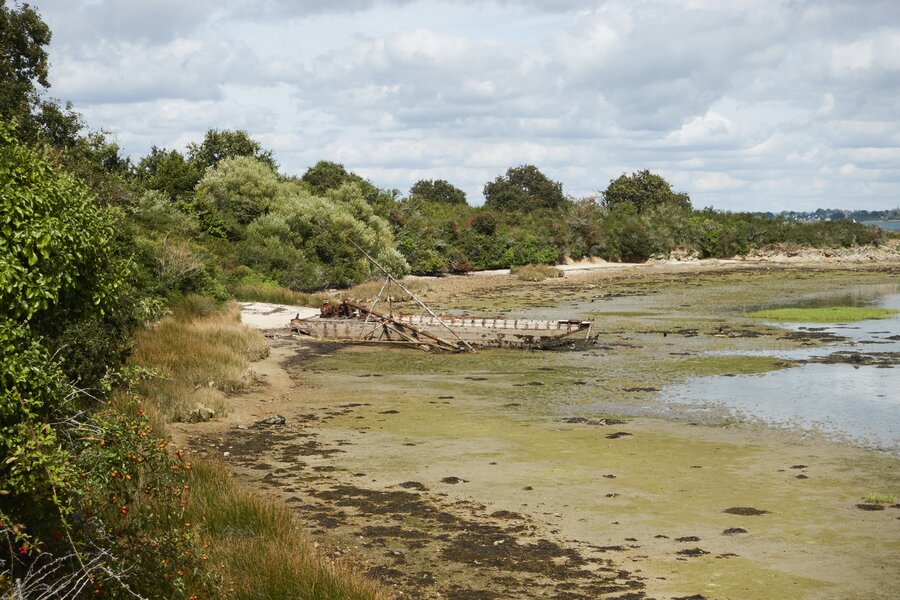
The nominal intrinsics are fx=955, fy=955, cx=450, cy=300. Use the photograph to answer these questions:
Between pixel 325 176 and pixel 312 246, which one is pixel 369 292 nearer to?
pixel 312 246

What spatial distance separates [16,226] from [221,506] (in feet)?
18.8

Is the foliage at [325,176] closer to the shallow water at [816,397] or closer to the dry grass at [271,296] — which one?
the dry grass at [271,296]

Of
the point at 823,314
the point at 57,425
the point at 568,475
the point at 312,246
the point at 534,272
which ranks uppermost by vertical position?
the point at 312,246

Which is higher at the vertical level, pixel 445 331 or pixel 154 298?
pixel 154 298

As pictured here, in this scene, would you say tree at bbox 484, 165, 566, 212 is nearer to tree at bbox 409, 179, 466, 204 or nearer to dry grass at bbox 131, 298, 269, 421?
tree at bbox 409, 179, 466, 204

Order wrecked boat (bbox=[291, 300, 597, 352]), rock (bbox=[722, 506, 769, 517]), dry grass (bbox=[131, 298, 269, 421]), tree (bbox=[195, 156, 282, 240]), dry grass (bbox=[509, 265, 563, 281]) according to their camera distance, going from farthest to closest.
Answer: dry grass (bbox=[509, 265, 563, 281])
tree (bbox=[195, 156, 282, 240])
wrecked boat (bbox=[291, 300, 597, 352])
dry grass (bbox=[131, 298, 269, 421])
rock (bbox=[722, 506, 769, 517])

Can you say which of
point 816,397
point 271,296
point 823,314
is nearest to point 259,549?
point 816,397

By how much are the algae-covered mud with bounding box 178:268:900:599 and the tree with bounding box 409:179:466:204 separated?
260 ft

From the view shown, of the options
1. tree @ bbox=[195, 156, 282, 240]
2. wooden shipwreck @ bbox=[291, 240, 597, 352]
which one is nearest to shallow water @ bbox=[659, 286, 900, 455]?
wooden shipwreck @ bbox=[291, 240, 597, 352]

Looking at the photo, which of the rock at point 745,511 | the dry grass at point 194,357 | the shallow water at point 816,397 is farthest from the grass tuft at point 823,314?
the rock at point 745,511

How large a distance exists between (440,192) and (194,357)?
88.4 m

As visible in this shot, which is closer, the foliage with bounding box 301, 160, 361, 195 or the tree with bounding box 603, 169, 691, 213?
the foliage with bounding box 301, 160, 361, 195

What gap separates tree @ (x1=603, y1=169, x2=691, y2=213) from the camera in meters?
121

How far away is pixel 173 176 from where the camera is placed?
194 feet
